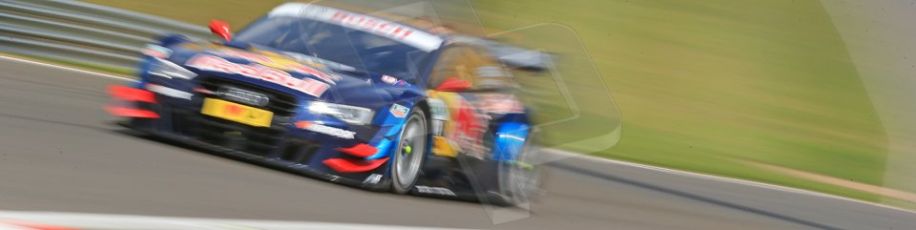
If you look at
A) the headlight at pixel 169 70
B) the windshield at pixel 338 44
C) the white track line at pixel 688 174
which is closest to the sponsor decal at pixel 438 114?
the windshield at pixel 338 44

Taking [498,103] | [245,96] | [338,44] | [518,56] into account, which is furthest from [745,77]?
[245,96]

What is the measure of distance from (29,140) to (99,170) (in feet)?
3.12

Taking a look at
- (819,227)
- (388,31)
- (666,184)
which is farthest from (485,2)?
(388,31)

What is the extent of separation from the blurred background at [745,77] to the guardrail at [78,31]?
103 millimetres

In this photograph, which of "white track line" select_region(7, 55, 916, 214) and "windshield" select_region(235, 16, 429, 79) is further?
"white track line" select_region(7, 55, 916, 214)

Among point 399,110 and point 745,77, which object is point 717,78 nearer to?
point 745,77

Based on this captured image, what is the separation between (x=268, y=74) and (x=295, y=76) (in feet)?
0.46

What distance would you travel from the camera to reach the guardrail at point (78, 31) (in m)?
14.2

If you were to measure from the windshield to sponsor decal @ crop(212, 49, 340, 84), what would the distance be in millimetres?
379

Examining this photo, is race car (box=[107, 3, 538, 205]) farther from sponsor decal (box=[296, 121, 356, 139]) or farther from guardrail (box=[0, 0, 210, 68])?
guardrail (box=[0, 0, 210, 68])

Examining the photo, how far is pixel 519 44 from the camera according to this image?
26.8ft

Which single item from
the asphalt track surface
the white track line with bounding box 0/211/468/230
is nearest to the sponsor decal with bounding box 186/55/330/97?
the asphalt track surface

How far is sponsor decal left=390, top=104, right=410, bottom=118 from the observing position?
25.2ft

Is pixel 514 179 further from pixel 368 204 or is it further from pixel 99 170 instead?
pixel 99 170
